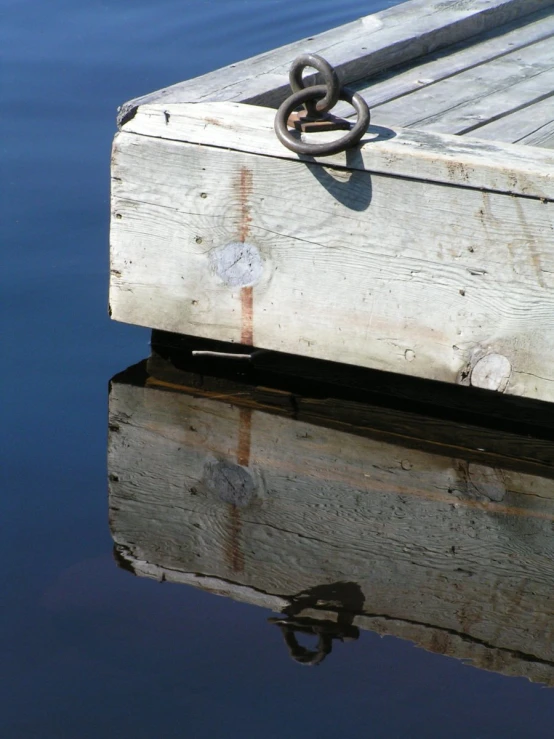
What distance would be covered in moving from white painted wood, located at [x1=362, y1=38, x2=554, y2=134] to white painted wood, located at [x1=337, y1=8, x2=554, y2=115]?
0.11ft

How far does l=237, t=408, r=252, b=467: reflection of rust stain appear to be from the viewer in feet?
10.4

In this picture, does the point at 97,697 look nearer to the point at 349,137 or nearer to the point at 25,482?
the point at 25,482

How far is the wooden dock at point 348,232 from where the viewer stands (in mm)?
2928

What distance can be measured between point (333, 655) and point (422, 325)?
1.07 m

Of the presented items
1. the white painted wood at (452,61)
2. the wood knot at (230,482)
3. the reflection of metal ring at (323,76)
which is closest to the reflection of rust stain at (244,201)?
the reflection of metal ring at (323,76)

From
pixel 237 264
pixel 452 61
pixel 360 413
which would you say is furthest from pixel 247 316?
pixel 452 61

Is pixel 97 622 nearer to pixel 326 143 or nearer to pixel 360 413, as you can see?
pixel 360 413

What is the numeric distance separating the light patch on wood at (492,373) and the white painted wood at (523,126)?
70 centimetres

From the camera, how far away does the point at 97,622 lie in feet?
8.32

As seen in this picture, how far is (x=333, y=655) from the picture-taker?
2434mm

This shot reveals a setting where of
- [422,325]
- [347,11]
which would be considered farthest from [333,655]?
[347,11]

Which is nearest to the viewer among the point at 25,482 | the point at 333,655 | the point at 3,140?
the point at 333,655

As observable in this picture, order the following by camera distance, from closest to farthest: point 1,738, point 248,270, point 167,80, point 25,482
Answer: point 1,738, point 25,482, point 248,270, point 167,80

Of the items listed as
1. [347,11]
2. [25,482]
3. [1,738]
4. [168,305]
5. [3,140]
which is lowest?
[1,738]
